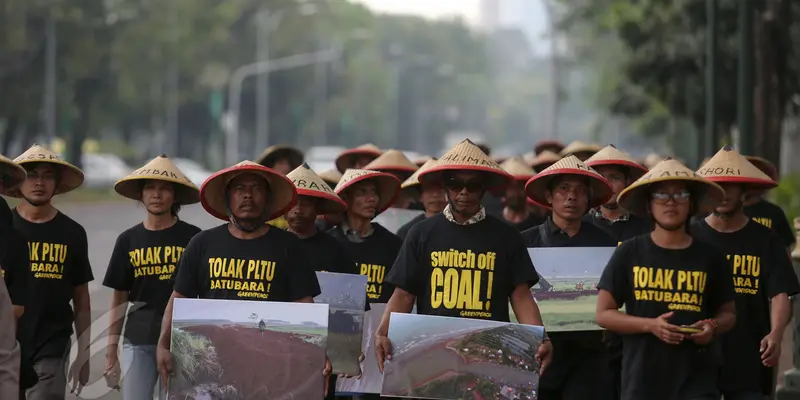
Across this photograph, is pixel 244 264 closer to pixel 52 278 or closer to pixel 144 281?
pixel 144 281

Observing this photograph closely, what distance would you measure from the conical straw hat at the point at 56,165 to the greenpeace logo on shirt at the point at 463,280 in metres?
2.58

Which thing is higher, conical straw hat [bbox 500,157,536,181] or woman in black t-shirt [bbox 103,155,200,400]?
conical straw hat [bbox 500,157,536,181]

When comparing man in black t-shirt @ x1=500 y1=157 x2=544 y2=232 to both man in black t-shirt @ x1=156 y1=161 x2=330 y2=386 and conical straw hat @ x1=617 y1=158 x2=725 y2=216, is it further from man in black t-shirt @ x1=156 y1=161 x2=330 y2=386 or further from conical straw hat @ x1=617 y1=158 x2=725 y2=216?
man in black t-shirt @ x1=156 y1=161 x2=330 y2=386

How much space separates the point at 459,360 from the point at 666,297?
3.11ft

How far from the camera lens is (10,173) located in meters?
7.71

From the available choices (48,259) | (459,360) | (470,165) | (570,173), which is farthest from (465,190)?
(48,259)

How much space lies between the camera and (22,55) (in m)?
51.8

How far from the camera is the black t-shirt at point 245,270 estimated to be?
705 cm

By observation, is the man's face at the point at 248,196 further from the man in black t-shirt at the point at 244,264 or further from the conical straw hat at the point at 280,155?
the conical straw hat at the point at 280,155

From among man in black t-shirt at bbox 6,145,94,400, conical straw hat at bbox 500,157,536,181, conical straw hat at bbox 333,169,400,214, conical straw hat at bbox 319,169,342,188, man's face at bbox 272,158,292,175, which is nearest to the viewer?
man in black t-shirt at bbox 6,145,94,400

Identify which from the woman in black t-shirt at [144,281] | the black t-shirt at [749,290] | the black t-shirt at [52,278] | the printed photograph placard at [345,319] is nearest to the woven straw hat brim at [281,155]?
the woman in black t-shirt at [144,281]

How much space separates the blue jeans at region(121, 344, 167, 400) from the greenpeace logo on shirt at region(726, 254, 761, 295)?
10.2 ft

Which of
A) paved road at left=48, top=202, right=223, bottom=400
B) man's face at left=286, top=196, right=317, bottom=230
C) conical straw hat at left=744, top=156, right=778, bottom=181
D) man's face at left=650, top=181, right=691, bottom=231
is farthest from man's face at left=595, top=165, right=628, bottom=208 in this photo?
paved road at left=48, top=202, right=223, bottom=400

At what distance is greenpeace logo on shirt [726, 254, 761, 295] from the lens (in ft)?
26.2
